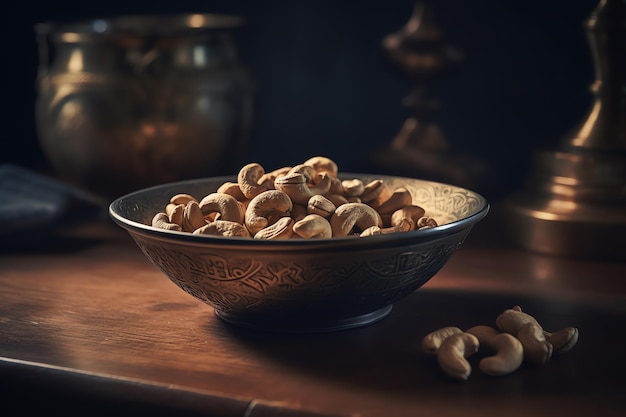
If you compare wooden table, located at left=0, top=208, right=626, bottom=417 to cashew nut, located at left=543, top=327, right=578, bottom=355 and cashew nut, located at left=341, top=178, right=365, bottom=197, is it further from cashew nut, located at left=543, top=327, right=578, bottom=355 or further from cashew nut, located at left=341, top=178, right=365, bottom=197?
cashew nut, located at left=341, top=178, right=365, bottom=197

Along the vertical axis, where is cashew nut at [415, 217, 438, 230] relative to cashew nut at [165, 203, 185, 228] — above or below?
above

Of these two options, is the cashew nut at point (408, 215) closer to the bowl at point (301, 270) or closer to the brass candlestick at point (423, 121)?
the bowl at point (301, 270)

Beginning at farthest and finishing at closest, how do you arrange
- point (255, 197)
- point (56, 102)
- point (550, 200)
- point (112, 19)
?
point (112, 19) < point (56, 102) < point (550, 200) < point (255, 197)

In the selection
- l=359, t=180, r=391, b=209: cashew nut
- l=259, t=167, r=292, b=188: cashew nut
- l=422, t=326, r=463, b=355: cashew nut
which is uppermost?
l=259, t=167, r=292, b=188: cashew nut

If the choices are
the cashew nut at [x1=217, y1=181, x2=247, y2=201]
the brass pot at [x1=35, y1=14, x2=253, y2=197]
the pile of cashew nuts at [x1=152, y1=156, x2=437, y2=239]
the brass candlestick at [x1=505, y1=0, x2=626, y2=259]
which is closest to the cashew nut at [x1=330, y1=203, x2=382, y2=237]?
the pile of cashew nuts at [x1=152, y1=156, x2=437, y2=239]

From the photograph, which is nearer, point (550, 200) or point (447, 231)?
point (447, 231)

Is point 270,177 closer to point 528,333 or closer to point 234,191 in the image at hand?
point 234,191

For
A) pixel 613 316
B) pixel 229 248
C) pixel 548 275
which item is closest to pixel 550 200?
pixel 548 275

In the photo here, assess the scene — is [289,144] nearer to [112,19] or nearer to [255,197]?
[112,19]
